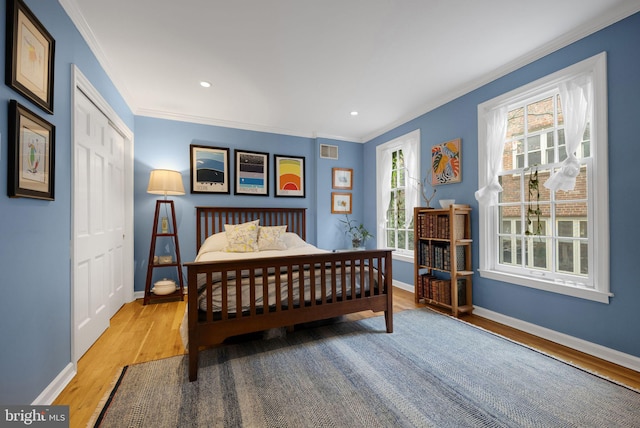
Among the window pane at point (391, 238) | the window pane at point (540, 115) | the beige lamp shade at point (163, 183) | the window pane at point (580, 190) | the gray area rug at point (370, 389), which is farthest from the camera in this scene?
the window pane at point (391, 238)

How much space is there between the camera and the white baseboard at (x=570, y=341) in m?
1.92

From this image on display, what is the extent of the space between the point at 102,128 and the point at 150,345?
212 cm

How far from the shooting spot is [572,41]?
2201mm

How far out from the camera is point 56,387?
65.0 inches

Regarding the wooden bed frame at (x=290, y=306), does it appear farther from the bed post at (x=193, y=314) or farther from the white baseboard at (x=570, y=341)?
the white baseboard at (x=570, y=341)

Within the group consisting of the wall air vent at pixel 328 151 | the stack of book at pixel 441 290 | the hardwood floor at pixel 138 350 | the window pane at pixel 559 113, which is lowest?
the hardwood floor at pixel 138 350

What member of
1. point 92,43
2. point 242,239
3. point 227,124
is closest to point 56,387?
point 242,239

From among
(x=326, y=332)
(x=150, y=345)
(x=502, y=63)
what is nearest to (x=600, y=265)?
(x=502, y=63)

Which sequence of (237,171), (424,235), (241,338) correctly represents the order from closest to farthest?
(241,338), (424,235), (237,171)

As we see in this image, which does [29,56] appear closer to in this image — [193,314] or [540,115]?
[193,314]

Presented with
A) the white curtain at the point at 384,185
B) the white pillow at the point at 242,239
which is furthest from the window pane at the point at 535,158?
the white pillow at the point at 242,239

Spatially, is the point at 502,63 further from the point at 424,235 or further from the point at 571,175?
the point at 424,235

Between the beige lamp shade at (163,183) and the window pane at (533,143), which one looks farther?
the beige lamp shade at (163,183)

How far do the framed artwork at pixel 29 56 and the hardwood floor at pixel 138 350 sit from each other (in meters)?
1.76
